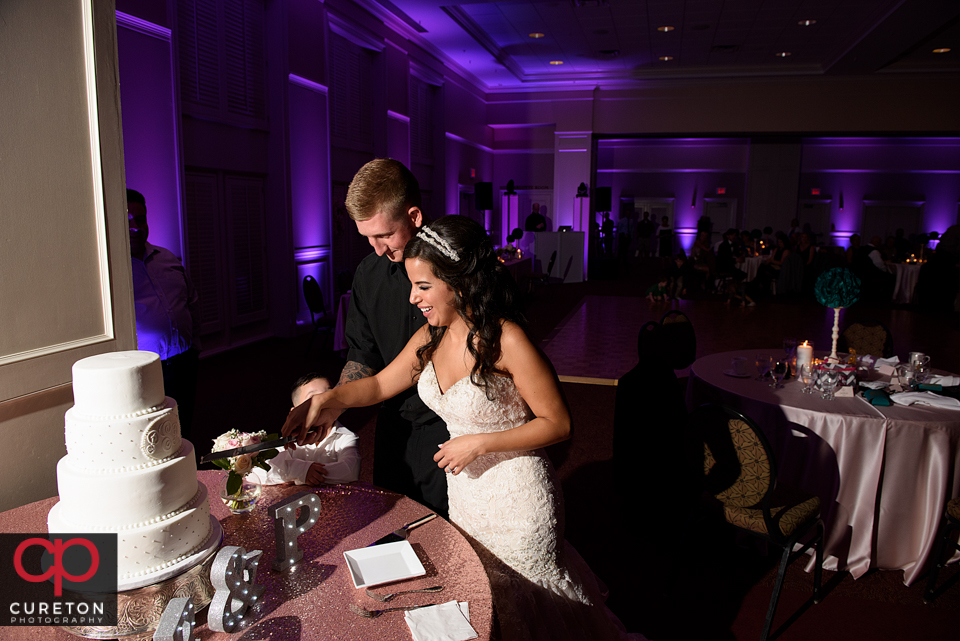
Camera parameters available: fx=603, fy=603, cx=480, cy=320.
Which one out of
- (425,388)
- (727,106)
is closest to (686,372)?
(425,388)

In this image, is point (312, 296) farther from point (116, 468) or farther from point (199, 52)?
point (116, 468)

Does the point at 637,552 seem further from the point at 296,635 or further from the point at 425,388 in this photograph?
the point at 296,635

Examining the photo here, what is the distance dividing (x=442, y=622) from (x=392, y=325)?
1.18 meters

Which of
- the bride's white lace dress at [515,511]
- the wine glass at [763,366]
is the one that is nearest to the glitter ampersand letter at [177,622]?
the bride's white lace dress at [515,511]

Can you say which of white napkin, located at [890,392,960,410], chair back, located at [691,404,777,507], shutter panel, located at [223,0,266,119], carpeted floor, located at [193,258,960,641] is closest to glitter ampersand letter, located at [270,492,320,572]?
carpeted floor, located at [193,258,960,641]

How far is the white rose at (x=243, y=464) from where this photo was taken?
5.28 ft

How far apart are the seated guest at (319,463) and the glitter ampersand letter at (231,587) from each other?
577mm

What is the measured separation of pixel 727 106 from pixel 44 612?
15862mm

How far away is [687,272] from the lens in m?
11.8

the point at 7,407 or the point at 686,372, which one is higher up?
the point at 7,407

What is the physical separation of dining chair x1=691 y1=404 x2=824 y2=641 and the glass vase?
179 centimetres

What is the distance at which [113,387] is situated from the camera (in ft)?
3.84

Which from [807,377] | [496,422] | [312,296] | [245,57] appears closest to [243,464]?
[496,422]

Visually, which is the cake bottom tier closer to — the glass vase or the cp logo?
the cp logo
